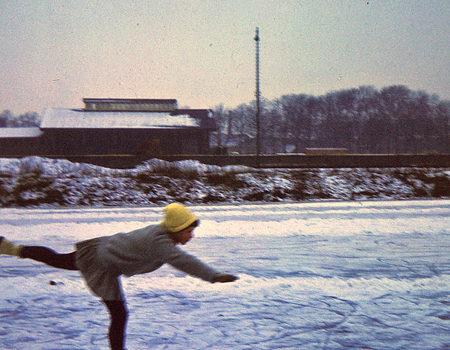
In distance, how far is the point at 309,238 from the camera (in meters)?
7.91

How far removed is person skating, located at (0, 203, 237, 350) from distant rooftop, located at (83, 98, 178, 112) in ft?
155

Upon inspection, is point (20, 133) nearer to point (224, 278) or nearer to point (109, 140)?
point (109, 140)

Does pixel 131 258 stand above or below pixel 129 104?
below

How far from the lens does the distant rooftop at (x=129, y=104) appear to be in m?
49.4

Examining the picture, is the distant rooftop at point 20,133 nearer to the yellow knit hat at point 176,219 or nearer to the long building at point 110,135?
the long building at point 110,135

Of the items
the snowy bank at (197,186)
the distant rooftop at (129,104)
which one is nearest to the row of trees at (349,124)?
the distant rooftop at (129,104)

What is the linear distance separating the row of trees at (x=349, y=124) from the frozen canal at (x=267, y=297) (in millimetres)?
79181

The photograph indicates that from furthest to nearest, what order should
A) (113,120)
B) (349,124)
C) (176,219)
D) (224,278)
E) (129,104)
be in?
(349,124), (129,104), (113,120), (176,219), (224,278)

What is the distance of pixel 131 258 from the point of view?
288cm

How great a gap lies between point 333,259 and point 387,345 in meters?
2.83

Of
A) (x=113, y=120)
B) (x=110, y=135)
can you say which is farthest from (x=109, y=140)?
(x=113, y=120)

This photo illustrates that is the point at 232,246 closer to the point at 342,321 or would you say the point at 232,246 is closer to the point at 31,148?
A: the point at 342,321

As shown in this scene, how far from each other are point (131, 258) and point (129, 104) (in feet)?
163

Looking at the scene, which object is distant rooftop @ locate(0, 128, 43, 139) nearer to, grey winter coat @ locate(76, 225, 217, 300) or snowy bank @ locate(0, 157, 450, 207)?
snowy bank @ locate(0, 157, 450, 207)
